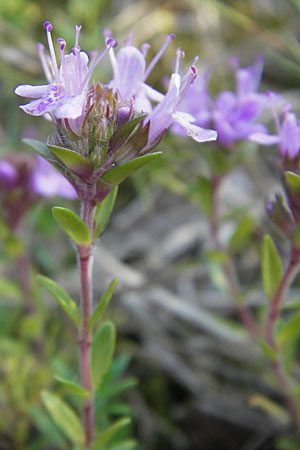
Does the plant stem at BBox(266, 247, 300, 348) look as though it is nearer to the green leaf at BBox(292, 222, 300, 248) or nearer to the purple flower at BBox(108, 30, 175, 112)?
the green leaf at BBox(292, 222, 300, 248)

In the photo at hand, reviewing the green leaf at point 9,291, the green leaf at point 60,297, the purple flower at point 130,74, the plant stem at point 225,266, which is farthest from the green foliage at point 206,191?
the green leaf at point 9,291

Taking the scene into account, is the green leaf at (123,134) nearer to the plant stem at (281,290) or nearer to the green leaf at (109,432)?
the plant stem at (281,290)

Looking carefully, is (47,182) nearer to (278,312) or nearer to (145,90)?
(145,90)

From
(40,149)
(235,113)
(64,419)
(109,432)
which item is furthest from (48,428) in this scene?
(235,113)

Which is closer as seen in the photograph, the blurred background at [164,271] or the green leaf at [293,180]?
the green leaf at [293,180]

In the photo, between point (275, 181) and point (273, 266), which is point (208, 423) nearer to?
point (273, 266)

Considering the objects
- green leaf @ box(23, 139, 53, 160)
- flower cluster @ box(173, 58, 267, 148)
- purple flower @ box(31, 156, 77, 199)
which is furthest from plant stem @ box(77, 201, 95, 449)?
purple flower @ box(31, 156, 77, 199)
